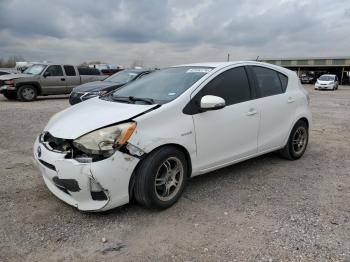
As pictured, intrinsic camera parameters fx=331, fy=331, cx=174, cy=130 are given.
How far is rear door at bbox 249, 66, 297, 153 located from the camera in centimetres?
459

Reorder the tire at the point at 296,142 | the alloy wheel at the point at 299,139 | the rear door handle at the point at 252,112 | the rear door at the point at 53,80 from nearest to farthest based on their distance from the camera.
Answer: the rear door handle at the point at 252,112
the tire at the point at 296,142
the alloy wheel at the point at 299,139
the rear door at the point at 53,80

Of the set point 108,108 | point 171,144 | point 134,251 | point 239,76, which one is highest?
point 239,76

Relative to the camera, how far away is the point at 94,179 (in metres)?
3.04

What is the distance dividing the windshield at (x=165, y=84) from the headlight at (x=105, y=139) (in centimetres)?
68

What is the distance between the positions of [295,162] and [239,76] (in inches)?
74.2

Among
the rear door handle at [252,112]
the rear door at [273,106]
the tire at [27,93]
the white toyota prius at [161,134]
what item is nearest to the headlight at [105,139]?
the white toyota prius at [161,134]

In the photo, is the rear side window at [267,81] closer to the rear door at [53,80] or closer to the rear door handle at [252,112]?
the rear door handle at [252,112]

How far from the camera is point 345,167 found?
16.9ft

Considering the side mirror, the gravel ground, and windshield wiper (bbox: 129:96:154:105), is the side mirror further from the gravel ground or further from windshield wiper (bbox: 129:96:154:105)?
the gravel ground

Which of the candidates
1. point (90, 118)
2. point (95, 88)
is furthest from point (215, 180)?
point (95, 88)

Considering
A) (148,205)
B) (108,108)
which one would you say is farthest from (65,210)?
(108,108)

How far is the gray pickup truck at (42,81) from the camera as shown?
14.3 meters

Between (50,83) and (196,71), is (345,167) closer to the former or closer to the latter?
(196,71)

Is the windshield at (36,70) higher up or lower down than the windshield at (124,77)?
higher up
